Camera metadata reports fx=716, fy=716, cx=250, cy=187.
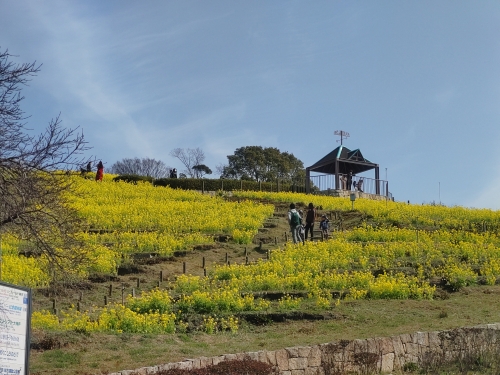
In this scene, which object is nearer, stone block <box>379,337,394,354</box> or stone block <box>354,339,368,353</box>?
stone block <box>354,339,368,353</box>

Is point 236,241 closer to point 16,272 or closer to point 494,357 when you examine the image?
point 16,272

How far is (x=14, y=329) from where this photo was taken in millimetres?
7844

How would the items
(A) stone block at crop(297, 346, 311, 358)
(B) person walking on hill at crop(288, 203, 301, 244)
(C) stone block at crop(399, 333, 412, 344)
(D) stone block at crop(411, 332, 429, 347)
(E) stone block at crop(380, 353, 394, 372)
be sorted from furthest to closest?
(B) person walking on hill at crop(288, 203, 301, 244)
(D) stone block at crop(411, 332, 429, 347)
(C) stone block at crop(399, 333, 412, 344)
(E) stone block at crop(380, 353, 394, 372)
(A) stone block at crop(297, 346, 311, 358)

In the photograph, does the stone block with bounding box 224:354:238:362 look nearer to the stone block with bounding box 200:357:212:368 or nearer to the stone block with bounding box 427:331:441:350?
the stone block with bounding box 200:357:212:368

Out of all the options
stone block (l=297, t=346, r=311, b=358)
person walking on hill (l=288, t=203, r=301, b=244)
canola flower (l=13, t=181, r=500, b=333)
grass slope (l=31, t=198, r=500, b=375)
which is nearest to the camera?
stone block (l=297, t=346, r=311, b=358)

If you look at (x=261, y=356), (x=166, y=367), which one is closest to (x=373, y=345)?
(x=261, y=356)

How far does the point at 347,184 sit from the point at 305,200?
1089 cm

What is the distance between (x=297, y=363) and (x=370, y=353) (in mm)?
1243

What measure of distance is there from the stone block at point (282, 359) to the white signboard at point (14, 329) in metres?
4.51

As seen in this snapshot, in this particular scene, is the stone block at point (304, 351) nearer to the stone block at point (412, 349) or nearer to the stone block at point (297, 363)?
the stone block at point (297, 363)

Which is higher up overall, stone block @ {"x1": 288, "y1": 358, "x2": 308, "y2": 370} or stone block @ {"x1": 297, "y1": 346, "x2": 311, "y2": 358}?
stone block @ {"x1": 297, "y1": 346, "x2": 311, "y2": 358}

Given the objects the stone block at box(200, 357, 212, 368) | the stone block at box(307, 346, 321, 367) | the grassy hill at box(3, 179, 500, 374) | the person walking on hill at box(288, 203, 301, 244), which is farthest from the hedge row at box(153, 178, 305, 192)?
the stone block at box(200, 357, 212, 368)

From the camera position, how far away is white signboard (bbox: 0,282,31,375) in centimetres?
771

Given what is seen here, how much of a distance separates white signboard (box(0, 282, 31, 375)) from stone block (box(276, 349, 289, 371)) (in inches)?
177
